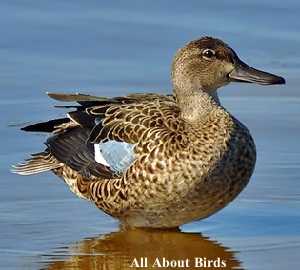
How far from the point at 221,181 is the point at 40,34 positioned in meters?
4.04

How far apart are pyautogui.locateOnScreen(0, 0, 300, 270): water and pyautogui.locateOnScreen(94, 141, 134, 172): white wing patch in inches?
17.2

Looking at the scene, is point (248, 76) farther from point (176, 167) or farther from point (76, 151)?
point (76, 151)

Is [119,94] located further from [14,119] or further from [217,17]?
[217,17]

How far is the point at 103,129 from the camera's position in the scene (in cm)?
950

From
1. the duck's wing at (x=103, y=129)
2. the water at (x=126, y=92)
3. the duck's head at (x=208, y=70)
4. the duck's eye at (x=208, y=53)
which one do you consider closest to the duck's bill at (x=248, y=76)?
the duck's head at (x=208, y=70)

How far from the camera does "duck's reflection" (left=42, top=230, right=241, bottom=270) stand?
862 centimetres

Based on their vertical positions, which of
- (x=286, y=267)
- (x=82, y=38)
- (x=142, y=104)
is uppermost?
(x=82, y=38)

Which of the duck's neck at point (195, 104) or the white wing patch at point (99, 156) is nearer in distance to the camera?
the duck's neck at point (195, 104)

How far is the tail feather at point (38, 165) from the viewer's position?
384 inches

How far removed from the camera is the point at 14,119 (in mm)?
10883

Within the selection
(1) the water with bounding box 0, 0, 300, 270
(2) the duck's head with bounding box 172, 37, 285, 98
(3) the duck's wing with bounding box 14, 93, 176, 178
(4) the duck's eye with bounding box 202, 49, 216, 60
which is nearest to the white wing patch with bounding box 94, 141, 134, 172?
(3) the duck's wing with bounding box 14, 93, 176, 178

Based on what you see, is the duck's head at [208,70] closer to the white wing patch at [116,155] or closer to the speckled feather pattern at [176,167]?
the speckled feather pattern at [176,167]

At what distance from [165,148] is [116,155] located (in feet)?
1.31

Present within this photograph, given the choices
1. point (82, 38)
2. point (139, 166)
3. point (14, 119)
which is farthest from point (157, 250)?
point (82, 38)
